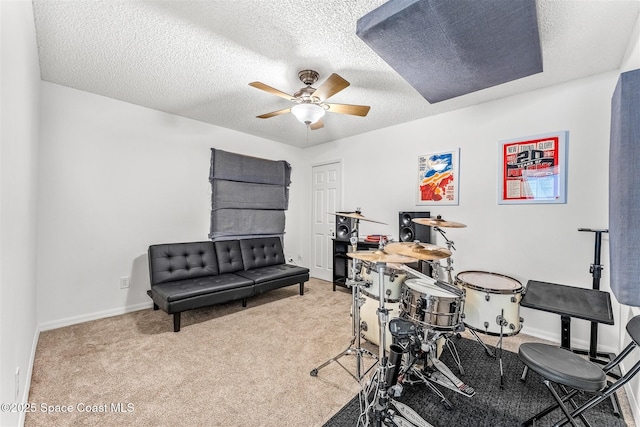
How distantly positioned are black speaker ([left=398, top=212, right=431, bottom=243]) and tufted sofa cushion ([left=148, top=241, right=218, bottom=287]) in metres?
2.56

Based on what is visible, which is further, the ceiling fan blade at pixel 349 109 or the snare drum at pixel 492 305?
the ceiling fan blade at pixel 349 109

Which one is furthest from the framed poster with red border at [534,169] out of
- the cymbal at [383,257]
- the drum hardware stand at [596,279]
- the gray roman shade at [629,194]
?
the cymbal at [383,257]

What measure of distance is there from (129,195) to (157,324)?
5.17 ft

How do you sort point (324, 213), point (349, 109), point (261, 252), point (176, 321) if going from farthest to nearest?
point (324, 213)
point (261, 252)
point (176, 321)
point (349, 109)

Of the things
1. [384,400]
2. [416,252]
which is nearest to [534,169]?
[416,252]

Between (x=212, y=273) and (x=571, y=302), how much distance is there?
11.9 feet

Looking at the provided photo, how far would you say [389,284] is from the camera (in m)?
2.12

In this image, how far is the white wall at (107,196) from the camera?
8.89 ft

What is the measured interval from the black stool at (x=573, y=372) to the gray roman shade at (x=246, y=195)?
3668 millimetres

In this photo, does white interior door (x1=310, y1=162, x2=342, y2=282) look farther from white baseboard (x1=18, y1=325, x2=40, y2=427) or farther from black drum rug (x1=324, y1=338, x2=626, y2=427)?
white baseboard (x1=18, y1=325, x2=40, y2=427)

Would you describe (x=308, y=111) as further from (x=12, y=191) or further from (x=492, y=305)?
(x=492, y=305)

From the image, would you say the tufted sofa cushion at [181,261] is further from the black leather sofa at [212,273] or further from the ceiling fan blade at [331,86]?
the ceiling fan blade at [331,86]

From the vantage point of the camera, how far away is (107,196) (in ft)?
9.95

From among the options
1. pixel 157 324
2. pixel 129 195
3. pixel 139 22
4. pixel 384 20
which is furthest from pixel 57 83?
pixel 384 20
